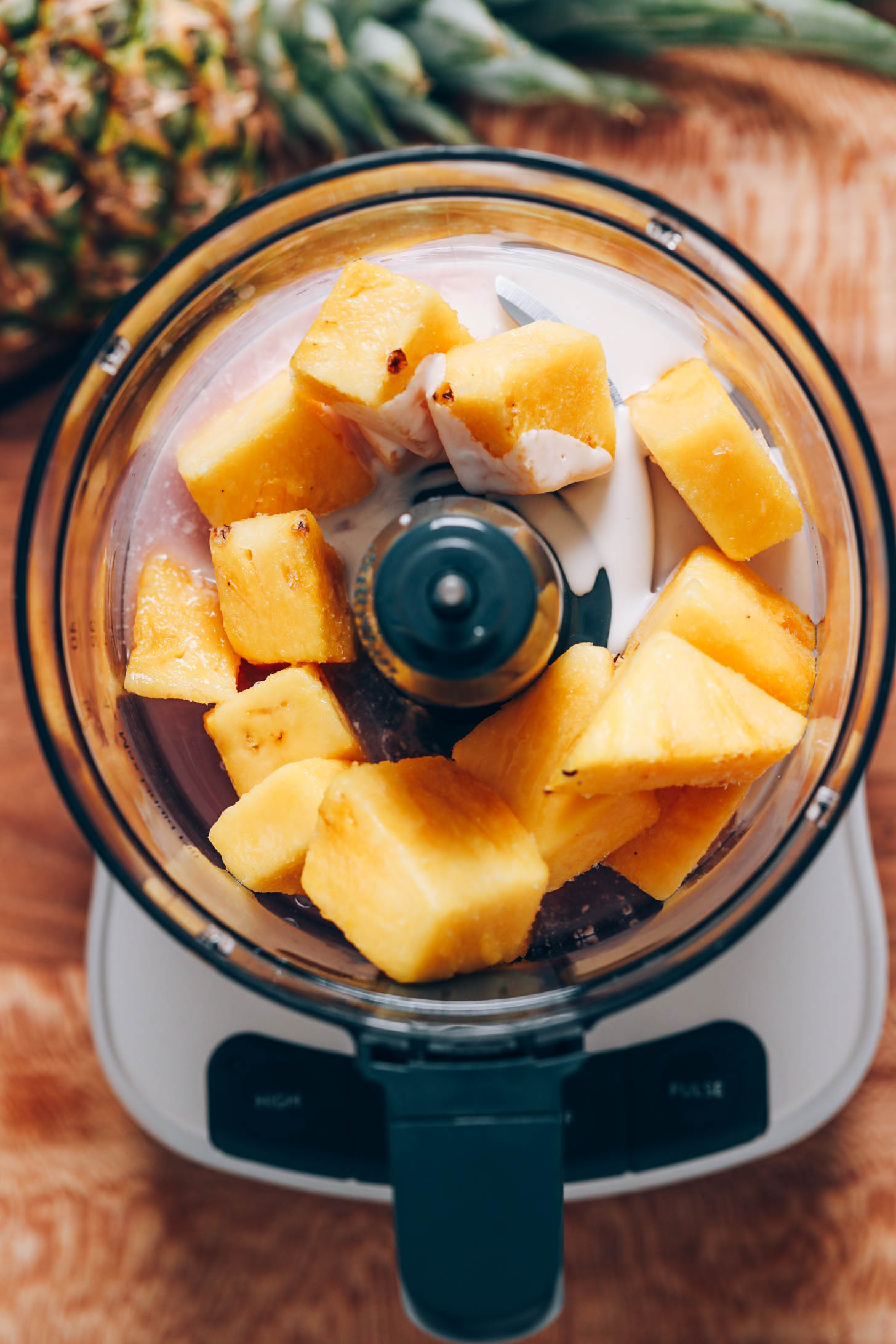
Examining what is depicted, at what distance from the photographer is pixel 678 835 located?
596mm

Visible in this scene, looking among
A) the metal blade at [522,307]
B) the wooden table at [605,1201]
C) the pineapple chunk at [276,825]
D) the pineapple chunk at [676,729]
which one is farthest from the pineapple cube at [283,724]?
the wooden table at [605,1201]

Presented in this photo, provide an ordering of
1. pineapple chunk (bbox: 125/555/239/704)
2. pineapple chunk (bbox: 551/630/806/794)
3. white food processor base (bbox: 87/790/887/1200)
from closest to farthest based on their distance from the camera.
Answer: pineapple chunk (bbox: 551/630/806/794) → pineapple chunk (bbox: 125/555/239/704) → white food processor base (bbox: 87/790/887/1200)

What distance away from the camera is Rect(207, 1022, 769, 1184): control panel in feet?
2.52

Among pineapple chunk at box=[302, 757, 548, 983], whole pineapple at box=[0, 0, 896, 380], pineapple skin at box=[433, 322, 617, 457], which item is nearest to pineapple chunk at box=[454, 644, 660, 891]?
pineapple chunk at box=[302, 757, 548, 983]

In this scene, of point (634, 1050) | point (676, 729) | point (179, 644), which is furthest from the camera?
point (634, 1050)

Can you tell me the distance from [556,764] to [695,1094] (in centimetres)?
35

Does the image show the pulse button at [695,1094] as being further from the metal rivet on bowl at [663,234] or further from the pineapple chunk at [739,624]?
the metal rivet on bowl at [663,234]

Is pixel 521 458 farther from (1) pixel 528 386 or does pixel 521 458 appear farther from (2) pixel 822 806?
(2) pixel 822 806

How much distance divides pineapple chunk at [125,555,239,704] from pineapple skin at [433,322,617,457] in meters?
0.19

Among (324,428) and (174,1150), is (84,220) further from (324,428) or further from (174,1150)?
(174,1150)

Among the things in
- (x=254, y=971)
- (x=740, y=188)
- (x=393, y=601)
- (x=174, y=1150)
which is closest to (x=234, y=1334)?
(x=174, y=1150)

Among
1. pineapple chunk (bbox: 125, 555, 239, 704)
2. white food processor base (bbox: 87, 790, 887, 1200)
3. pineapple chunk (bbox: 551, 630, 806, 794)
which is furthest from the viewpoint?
white food processor base (bbox: 87, 790, 887, 1200)

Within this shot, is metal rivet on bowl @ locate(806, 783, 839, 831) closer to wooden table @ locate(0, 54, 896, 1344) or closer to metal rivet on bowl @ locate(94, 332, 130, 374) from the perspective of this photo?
wooden table @ locate(0, 54, 896, 1344)

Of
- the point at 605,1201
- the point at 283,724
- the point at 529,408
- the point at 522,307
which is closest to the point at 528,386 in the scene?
the point at 529,408
